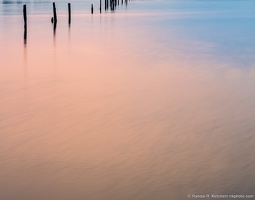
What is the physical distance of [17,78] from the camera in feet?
39.9

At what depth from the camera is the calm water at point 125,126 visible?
4992 millimetres

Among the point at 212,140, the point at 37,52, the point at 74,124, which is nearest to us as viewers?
the point at 212,140

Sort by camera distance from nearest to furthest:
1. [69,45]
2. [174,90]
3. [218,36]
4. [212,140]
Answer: [212,140] < [174,90] < [69,45] < [218,36]

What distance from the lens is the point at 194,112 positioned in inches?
325

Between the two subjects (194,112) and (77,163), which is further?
(194,112)

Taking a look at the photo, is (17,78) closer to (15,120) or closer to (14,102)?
(14,102)

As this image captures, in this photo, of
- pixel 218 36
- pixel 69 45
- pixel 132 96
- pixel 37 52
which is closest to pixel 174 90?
pixel 132 96

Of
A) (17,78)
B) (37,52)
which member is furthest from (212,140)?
(37,52)

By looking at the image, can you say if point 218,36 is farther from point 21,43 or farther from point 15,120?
point 15,120

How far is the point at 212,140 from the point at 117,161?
146 cm

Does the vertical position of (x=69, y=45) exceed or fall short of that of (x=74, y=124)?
it falls short

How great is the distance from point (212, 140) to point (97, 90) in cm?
428

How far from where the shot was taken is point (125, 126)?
7.33 m

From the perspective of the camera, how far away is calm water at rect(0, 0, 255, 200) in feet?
16.4
